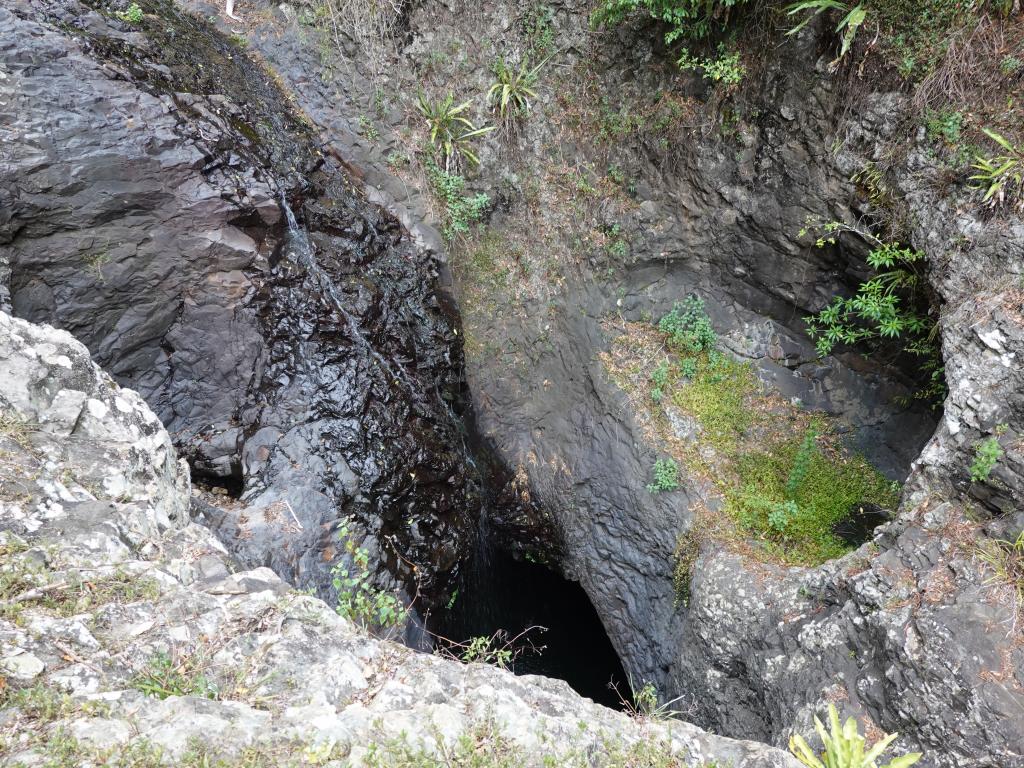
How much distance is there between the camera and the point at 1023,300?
4785 millimetres

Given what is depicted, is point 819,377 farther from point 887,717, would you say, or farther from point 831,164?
point 887,717

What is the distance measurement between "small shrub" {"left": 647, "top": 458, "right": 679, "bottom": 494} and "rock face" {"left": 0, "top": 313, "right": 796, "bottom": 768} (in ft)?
13.8

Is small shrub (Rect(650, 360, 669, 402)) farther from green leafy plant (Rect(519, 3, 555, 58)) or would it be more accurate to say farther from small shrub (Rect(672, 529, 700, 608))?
green leafy plant (Rect(519, 3, 555, 58))

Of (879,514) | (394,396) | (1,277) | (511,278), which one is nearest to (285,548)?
(394,396)

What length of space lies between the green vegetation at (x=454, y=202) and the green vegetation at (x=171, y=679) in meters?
6.98

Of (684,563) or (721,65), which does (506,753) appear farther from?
(721,65)

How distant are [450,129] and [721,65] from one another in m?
3.91

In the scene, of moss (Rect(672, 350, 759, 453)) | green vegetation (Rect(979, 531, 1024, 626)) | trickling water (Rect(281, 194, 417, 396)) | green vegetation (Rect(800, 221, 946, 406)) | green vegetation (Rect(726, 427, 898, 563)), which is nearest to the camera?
green vegetation (Rect(979, 531, 1024, 626))

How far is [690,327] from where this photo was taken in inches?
307

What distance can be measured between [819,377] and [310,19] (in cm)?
888

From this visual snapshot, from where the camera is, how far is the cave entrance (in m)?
7.70

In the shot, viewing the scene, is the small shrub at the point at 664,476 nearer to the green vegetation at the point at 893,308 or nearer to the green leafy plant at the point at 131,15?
the green vegetation at the point at 893,308

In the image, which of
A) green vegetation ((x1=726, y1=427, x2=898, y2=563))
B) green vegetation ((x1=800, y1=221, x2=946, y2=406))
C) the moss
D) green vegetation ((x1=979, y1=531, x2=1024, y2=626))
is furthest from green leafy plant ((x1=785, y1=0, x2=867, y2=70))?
green vegetation ((x1=979, y1=531, x2=1024, y2=626))

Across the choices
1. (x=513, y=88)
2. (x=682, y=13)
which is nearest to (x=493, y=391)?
(x=513, y=88)
